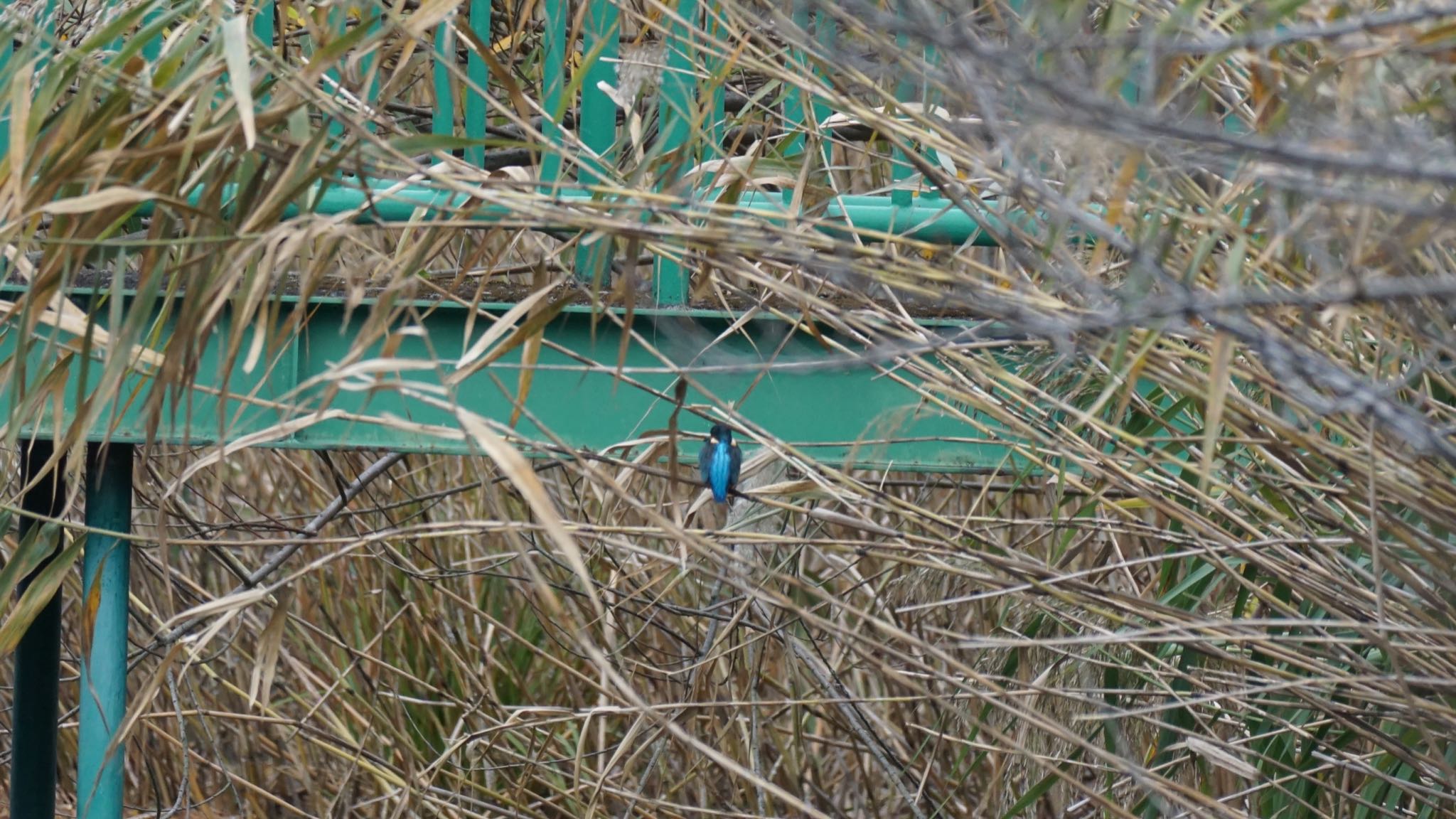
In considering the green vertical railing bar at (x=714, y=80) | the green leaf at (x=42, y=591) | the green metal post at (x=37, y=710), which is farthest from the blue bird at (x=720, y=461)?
the green metal post at (x=37, y=710)

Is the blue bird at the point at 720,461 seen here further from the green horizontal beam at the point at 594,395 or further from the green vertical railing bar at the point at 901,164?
the green vertical railing bar at the point at 901,164

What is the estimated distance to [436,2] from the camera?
4.34 feet

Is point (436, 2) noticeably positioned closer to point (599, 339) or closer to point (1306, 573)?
point (599, 339)

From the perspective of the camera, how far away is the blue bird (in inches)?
75.2

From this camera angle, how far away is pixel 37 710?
2.58 m

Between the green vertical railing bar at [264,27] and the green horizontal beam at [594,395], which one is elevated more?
the green vertical railing bar at [264,27]

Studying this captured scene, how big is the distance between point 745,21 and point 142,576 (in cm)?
297

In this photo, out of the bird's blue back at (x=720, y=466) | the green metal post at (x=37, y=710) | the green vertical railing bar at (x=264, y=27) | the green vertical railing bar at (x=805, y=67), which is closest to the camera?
the green vertical railing bar at (x=805, y=67)

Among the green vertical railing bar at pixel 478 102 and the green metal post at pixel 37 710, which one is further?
the green metal post at pixel 37 710

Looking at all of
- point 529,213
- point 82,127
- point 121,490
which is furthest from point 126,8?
point 121,490

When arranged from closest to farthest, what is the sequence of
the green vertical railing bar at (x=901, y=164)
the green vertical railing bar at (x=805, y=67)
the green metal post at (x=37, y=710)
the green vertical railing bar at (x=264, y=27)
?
the green vertical railing bar at (x=805, y=67), the green vertical railing bar at (x=901, y=164), the green vertical railing bar at (x=264, y=27), the green metal post at (x=37, y=710)

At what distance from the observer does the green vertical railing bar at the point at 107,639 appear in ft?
7.12

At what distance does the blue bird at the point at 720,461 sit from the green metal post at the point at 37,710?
4.07ft

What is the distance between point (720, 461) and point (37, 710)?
4.98ft
